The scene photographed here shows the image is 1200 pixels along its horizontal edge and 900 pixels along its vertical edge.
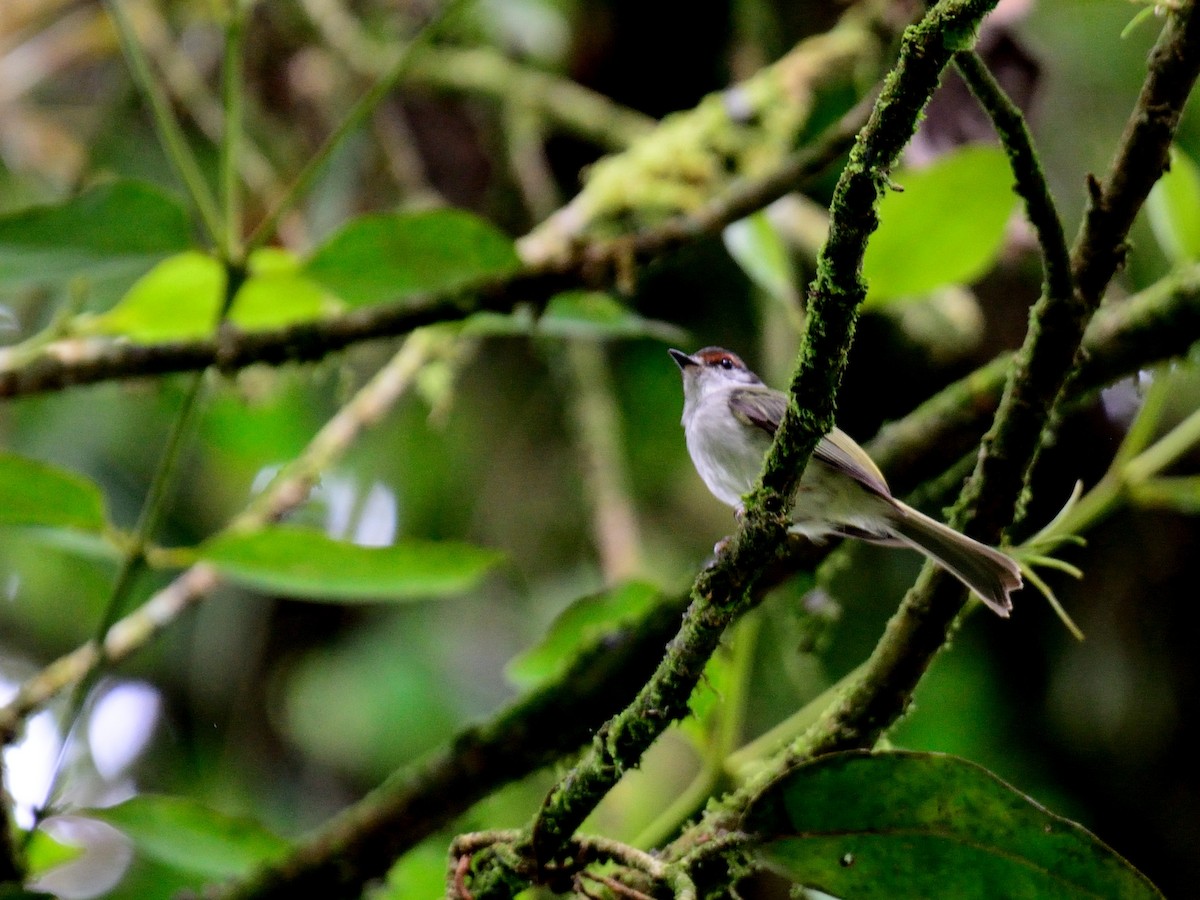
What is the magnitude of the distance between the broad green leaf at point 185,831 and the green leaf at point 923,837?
114 centimetres

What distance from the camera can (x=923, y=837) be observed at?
3.43 ft

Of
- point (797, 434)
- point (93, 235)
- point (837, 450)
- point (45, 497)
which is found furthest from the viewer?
point (93, 235)

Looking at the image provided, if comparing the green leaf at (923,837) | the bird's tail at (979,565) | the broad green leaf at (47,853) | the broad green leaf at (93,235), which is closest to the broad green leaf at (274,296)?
the broad green leaf at (93,235)

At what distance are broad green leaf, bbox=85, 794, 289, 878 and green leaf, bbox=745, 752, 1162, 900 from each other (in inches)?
Answer: 45.1

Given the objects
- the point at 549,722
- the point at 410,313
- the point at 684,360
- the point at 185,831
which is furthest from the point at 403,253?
the point at 185,831

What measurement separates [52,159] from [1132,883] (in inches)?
182

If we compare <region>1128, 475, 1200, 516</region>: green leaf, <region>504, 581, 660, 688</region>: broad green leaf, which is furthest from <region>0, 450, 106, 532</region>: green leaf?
<region>1128, 475, 1200, 516</region>: green leaf

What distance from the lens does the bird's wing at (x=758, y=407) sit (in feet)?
5.98

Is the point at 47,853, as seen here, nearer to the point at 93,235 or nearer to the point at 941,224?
the point at 93,235

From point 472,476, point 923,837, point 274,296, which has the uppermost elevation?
point 472,476

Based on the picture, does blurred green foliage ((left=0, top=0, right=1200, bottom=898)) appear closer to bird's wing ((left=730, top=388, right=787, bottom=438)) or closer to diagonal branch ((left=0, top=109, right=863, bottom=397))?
diagonal branch ((left=0, top=109, right=863, bottom=397))

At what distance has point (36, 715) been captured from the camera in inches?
82.7

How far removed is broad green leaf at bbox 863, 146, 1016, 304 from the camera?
171cm

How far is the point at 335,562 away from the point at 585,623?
0.45 m
